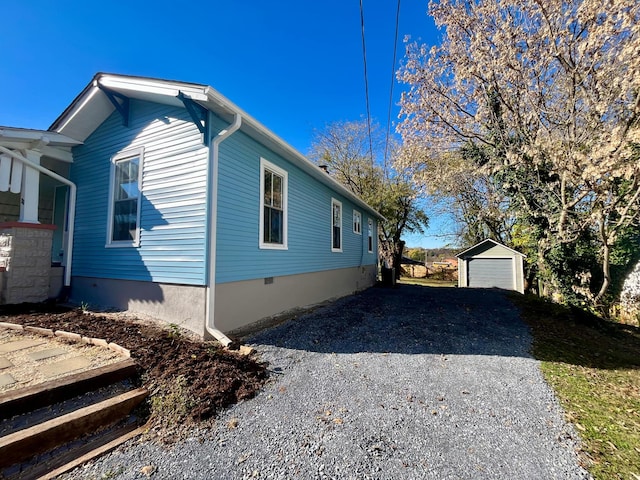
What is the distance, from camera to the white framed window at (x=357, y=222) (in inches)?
455

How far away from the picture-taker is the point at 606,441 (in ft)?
→ 7.91

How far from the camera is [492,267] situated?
16.3 m

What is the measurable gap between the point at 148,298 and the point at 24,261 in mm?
2502

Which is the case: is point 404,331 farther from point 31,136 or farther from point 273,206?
point 31,136

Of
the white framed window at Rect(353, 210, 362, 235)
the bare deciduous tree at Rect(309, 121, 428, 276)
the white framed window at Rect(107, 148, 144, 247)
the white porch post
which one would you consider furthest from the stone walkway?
the bare deciduous tree at Rect(309, 121, 428, 276)

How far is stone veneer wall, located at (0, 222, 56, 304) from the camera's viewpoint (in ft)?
16.5

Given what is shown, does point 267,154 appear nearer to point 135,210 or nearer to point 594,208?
point 135,210

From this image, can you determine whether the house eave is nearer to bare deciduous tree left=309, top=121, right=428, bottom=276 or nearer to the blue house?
the blue house

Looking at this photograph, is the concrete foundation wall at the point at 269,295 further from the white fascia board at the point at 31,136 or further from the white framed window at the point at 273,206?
the white fascia board at the point at 31,136

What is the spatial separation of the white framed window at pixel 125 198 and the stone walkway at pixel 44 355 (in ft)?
6.07

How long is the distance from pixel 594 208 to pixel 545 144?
1.82 m

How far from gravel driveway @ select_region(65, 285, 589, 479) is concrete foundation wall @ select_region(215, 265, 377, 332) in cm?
55

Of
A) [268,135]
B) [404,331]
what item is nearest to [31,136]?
[268,135]

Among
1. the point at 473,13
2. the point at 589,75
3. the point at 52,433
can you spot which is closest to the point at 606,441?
the point at 52,433
